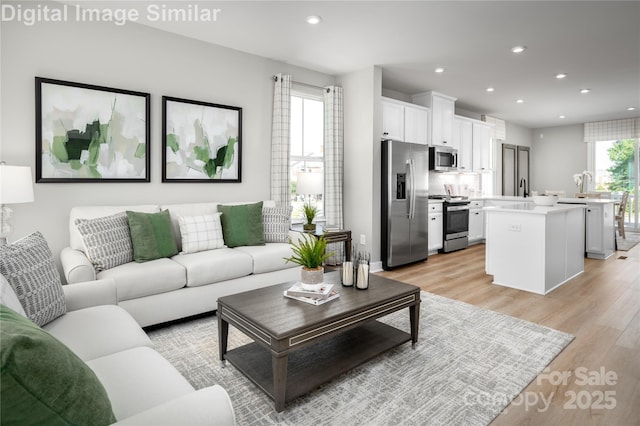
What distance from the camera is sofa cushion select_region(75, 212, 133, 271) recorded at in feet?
9.14

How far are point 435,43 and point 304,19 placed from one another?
1532 millimetres

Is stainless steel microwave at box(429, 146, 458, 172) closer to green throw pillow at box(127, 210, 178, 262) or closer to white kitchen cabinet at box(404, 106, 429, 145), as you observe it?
white kitchen cabinet at box(404, 106, 429, 145)

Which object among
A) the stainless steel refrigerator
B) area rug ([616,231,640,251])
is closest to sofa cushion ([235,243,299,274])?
the stainless steel refrigerator

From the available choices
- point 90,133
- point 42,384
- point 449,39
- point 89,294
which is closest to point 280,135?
point 90,133

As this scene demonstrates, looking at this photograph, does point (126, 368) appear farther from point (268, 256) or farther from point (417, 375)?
point (268, 256)

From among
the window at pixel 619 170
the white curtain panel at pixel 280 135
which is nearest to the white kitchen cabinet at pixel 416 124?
the white curtain panel at pixel 280 135

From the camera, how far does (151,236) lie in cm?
310

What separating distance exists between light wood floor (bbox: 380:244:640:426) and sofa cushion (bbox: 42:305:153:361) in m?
1.84

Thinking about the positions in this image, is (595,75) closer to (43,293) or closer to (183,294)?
(183,294)

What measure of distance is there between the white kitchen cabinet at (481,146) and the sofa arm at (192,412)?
7143 millimetres

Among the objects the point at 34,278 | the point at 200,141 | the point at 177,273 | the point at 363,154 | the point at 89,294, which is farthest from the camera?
the point at 363,154

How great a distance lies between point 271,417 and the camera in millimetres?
1843

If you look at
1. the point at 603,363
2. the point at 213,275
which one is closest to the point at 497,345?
the point at 603,363

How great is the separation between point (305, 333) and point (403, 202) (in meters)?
3.49
